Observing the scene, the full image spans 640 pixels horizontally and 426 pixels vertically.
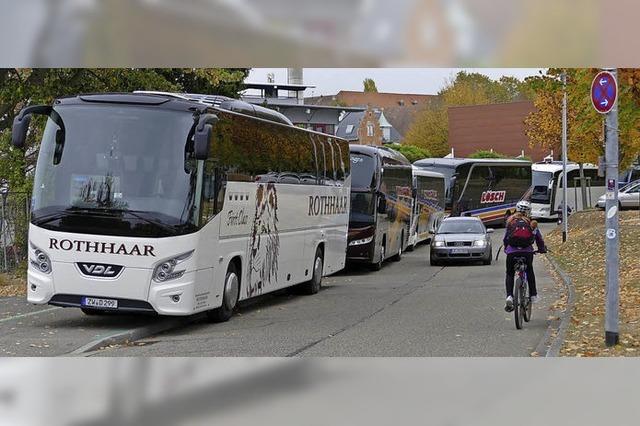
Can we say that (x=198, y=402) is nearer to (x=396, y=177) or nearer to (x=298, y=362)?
(x=298, y=362)

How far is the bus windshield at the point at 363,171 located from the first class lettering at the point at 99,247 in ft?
47.2

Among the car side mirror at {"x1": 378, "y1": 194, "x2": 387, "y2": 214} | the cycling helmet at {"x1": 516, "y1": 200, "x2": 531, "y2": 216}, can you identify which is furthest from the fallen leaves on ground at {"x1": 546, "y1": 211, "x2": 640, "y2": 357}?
the car side mirror at {"x1": 378, "y1": 194, "x2": 387, "y2": 214}

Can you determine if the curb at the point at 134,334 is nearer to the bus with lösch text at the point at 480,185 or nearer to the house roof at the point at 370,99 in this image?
the bus with lösch text at the point at 480,185

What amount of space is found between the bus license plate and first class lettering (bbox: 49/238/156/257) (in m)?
0.67

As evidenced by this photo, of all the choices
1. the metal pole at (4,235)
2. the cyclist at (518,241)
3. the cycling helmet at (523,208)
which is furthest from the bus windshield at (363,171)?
the cyclist at (518,241)

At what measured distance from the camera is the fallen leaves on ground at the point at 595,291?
12.0 metres

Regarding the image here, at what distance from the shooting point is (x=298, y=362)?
37.4ft

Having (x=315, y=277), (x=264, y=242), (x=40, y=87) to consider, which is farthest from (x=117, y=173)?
(x=40, y=87)

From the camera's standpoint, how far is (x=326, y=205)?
72.9 feet

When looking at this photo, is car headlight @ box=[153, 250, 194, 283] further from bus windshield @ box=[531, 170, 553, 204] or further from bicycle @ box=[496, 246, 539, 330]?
bus windshield @ box=[531, 170, 553, 204]

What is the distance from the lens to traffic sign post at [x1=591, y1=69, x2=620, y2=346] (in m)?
11.7

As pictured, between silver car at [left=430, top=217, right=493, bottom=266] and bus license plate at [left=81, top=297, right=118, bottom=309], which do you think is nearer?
bus license plate at [left=81, top=297, right=118, bottom=309]

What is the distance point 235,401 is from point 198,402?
0.35 meters

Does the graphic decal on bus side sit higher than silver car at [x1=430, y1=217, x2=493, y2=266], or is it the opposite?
the graphic decal on bus side
